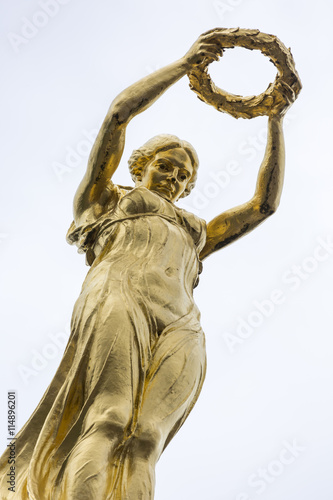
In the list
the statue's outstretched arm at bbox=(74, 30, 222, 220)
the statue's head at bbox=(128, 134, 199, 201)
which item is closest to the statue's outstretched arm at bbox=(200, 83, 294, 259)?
the statue's head at bbox=(128, 134, 199, 201)

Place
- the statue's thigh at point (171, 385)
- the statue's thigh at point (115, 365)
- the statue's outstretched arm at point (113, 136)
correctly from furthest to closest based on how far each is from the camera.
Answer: the statue's outstretched arm at point (113, 136) < the statue's thigh at point (171, 385) < the statue's thigh at point (115, 365)

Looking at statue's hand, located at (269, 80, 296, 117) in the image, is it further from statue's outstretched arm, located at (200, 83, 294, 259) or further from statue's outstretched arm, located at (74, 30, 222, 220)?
statue's outstretched arm, located at (74, 30, 222, 220)

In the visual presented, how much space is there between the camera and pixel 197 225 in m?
7.25

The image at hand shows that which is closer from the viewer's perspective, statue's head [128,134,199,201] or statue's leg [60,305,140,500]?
statue's leg [60,305,140,500]

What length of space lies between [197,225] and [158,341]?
1362 millimetres

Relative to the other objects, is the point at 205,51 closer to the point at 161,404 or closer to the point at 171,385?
the point at 171,385

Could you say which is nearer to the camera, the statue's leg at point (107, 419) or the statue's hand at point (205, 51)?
the statue's leg at point (107, 419)

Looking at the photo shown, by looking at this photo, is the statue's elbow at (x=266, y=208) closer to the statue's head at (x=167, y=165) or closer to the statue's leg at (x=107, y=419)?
the statue's head at (x=167, y=165)

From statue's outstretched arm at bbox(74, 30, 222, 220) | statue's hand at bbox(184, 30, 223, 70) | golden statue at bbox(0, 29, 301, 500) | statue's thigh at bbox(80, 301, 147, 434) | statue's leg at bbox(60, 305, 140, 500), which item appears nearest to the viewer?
statue's leg at bbox(60, 305, 140, 500)

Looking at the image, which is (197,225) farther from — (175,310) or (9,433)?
(9,433)

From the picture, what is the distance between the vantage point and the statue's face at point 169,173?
7.37 m

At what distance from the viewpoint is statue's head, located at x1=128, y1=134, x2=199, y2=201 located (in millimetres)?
7379

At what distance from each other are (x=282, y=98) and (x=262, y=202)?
2.78 ft

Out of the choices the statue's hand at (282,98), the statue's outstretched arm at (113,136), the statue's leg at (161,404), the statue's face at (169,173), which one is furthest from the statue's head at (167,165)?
the statue's leg at (161,404)
